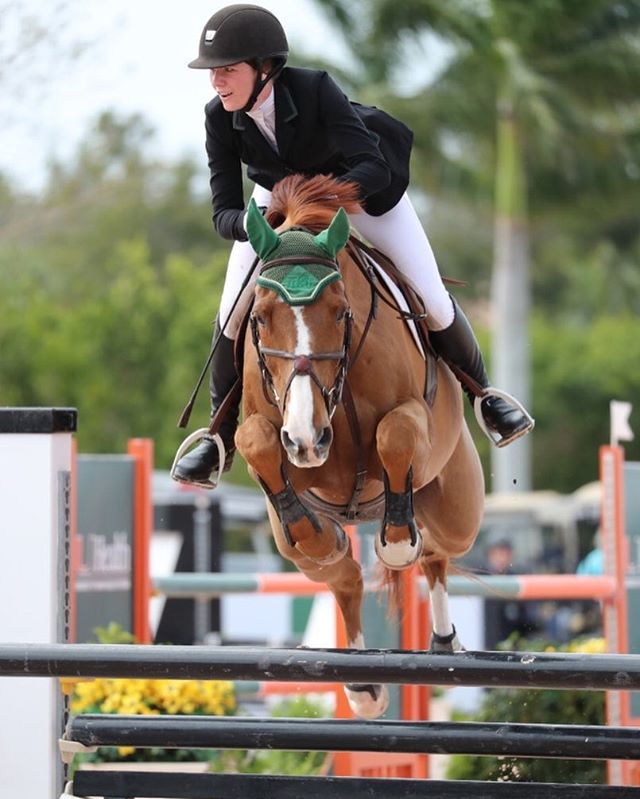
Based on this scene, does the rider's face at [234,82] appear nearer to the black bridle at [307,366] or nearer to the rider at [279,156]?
the rider at [279,156]

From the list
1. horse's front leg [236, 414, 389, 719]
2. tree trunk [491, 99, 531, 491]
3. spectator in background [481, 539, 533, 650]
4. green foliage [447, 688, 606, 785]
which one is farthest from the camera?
tree trunk [491, 99, 531, 491]

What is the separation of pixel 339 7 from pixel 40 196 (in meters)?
5.30

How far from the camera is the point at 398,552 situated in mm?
4328

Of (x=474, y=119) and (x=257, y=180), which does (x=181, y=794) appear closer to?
(x=257, y=180)

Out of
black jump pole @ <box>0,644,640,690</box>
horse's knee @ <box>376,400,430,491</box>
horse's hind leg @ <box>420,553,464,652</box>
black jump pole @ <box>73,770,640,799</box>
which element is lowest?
black jump pole @ <box>73,770,640,799</box>

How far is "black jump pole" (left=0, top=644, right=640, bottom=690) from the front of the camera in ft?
12.0

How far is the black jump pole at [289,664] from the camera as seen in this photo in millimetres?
3650

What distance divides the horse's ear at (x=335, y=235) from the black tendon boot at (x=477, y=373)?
93 centimetres

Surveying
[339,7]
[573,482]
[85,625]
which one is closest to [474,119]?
[339,7]

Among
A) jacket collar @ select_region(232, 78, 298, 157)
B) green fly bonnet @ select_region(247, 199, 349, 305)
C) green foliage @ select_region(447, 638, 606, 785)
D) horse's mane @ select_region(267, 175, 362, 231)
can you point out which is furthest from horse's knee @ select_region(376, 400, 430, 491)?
green foliage @ select_region(447, 638, 606, 785)

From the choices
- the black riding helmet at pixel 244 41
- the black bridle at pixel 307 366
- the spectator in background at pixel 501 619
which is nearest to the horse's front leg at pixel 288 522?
the black bridle at pixel 307 366

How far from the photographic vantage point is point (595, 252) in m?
34.5

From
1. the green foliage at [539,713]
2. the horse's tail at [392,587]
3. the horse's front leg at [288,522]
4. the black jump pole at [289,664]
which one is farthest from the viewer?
A: the green foliage at [539,713]

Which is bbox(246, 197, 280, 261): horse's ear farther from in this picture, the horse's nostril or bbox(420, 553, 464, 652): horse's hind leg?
bbox(420, 553, 464, 652): horse's hind leg
